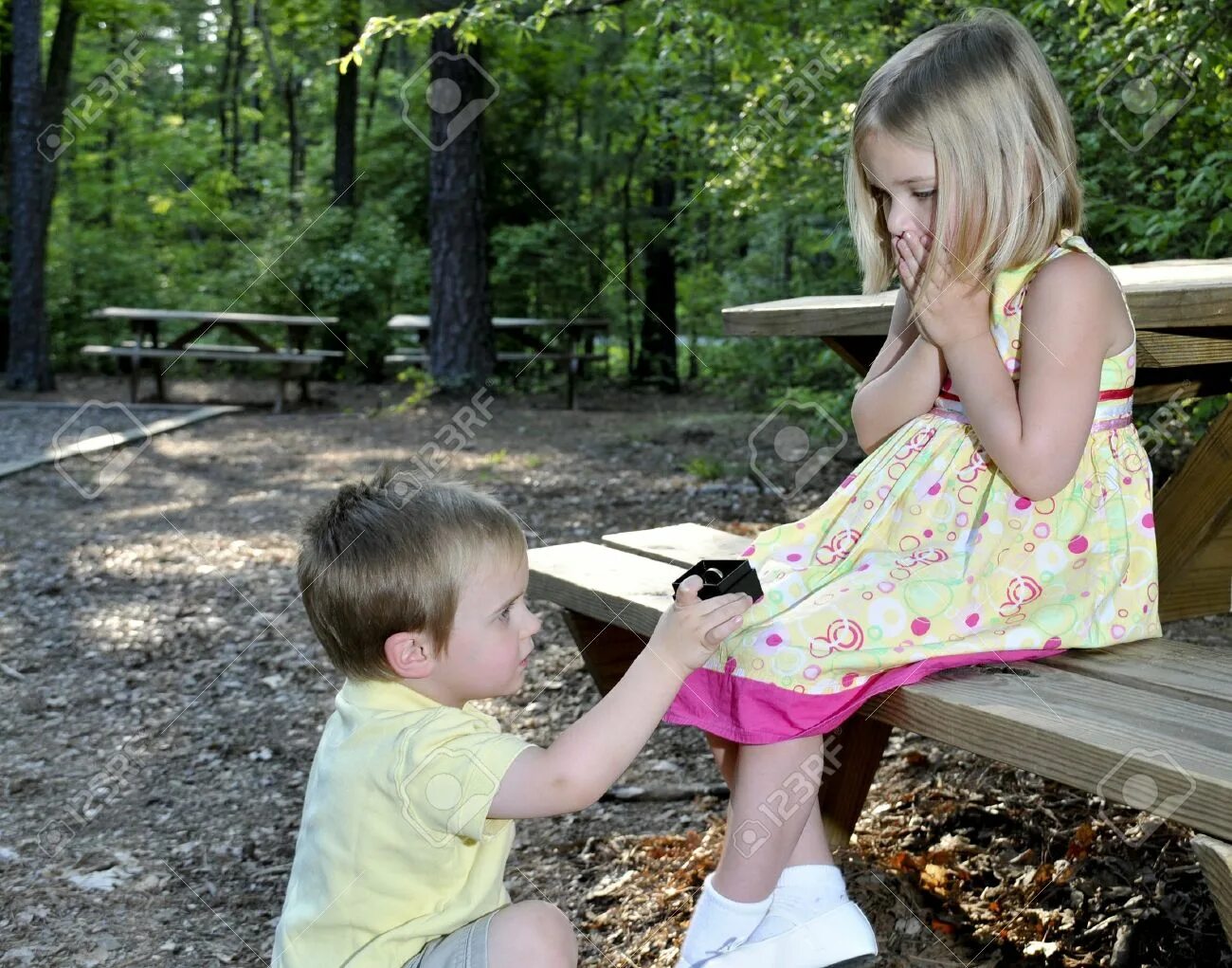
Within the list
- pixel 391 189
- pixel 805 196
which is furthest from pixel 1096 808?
pixel 391 189

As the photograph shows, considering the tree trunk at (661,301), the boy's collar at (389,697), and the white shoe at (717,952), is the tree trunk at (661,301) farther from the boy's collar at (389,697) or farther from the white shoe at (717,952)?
the boy's collar at (389,697)

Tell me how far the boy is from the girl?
270 mm

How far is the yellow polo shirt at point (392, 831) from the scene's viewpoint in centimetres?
158

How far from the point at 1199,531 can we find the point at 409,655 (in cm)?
159

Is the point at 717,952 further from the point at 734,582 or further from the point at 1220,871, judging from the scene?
the point at 1220,871

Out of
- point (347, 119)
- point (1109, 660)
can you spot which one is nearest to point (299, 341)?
point (347, 119)

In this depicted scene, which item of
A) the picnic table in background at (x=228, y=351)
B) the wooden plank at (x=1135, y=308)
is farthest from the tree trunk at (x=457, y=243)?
the wooden plank at (x=1135, y=308)

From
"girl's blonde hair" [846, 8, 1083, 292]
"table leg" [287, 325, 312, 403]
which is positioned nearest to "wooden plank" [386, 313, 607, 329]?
"table leg" [287, 325, 312, 403]

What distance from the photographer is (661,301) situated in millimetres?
14891

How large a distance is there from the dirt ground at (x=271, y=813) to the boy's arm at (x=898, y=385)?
0.90 metres

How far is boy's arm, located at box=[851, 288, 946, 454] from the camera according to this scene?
2.15 m

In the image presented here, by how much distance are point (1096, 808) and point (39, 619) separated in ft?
11.6

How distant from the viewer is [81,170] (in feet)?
71.4

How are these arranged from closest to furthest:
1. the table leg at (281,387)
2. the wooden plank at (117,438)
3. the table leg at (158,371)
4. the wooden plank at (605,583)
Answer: the wooden plank at (605,583) < the wooden plank at (117,438) < the table leg at (281,387) < the table leg at (158,371)
